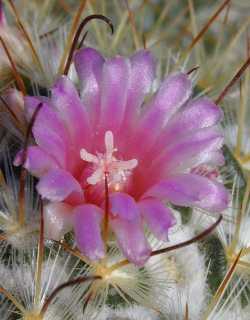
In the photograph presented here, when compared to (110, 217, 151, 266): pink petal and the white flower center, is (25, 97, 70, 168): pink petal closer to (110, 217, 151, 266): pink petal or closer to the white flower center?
the white flower center

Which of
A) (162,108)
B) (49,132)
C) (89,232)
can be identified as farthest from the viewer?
(162,108)

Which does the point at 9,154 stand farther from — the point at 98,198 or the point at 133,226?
the point at 133,226

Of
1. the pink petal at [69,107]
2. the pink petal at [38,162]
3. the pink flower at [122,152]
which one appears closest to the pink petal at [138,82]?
the pink flower at [122,152]

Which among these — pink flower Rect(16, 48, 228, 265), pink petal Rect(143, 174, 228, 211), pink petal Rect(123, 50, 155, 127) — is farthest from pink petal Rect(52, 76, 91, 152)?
pink petal Rect(143, 174, 228, 211)

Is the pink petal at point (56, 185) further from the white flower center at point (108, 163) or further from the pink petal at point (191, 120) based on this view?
the pink petal at point (191, 120)

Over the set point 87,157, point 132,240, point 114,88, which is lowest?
point 132,240

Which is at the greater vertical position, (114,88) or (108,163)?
(114,88)

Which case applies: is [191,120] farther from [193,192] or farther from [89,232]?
[89,232]

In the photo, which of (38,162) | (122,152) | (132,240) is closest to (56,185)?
(38,162)
